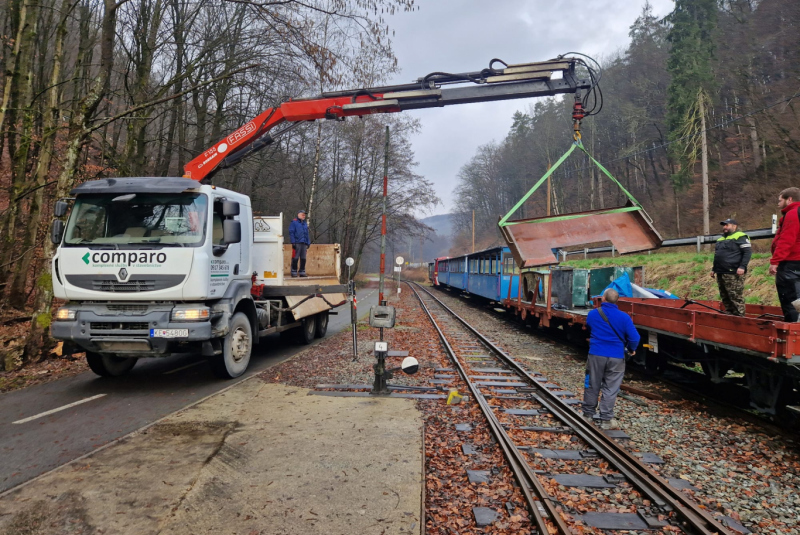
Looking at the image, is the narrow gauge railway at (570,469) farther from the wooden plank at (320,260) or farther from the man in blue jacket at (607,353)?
the wooden plank at (320,260)

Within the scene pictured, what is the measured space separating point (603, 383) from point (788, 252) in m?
2.42

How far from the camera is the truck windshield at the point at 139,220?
6.57m

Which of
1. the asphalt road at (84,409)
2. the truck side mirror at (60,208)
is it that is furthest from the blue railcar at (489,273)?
the truck side mirror at (60,208)

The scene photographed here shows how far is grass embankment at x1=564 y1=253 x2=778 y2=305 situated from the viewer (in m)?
12.6

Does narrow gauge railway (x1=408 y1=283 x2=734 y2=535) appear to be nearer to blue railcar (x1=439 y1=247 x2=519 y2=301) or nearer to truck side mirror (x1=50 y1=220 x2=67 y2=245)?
truck side mirror (x1=50 y1=220 x2=67 y2=245)

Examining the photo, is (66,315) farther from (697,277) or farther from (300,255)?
(697,277)

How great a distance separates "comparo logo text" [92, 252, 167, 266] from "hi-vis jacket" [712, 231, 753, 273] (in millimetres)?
7583

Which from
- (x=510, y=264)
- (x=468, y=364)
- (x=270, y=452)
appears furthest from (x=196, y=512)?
(x=510, y=264)

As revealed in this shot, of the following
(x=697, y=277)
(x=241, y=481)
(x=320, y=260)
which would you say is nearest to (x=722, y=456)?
(x=241, y=481)

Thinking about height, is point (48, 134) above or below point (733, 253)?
above

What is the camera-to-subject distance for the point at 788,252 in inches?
209

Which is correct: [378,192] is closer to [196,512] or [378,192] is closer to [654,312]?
[654,312]

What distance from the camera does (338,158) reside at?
33.3m

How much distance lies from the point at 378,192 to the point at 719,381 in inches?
1158
